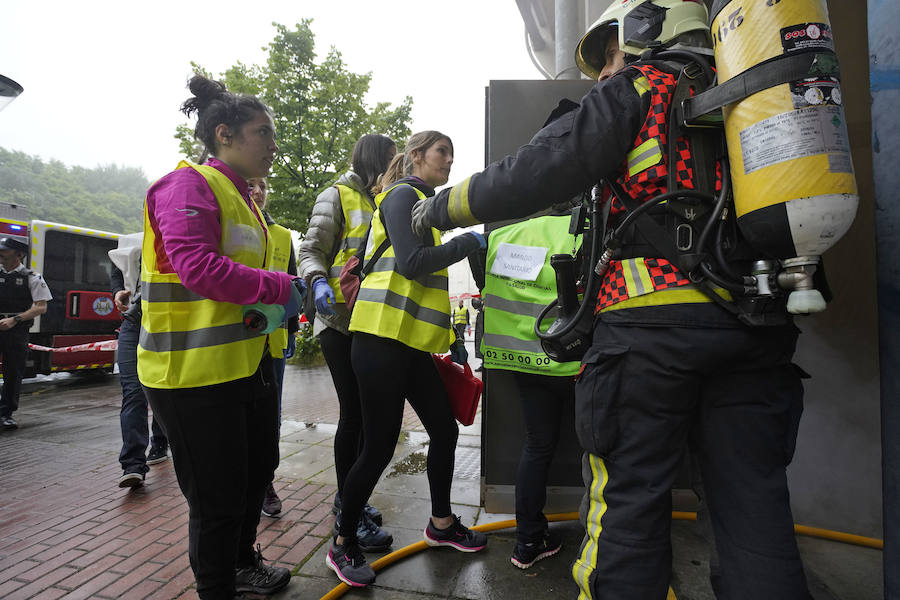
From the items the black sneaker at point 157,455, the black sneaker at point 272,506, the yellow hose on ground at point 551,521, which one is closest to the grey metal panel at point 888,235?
the yellow hose on ground at point 551,521

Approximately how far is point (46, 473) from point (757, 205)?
512cm

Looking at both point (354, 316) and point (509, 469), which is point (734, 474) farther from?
point (509, 469)

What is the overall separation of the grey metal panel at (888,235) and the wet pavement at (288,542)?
0.83m

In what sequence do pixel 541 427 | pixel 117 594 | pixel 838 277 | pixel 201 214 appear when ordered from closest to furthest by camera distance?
pixel 201 214 → pixel 117 594 → pixel 541 427 → pixel 838 277

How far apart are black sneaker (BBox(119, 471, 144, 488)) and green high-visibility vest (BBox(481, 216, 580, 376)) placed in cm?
275

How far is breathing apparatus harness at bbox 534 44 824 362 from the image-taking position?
1.21 metres

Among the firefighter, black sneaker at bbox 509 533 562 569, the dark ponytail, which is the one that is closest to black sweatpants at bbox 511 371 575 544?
black sneaker at bbox 509 533 562 569

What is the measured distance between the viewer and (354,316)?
2.23 metres

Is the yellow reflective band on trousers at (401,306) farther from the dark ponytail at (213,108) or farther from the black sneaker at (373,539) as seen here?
the black sneaker at (373,539)

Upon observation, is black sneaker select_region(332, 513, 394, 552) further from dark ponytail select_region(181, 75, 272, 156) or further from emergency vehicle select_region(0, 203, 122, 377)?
emergency vehicle select_region(0, 203, 122, 377)

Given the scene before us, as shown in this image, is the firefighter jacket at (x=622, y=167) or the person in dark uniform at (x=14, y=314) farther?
the person in dark uniform at (x=14, y=314)

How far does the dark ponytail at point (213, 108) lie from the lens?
6.17 ft

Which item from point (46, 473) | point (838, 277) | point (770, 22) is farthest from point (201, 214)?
point (46, 473)

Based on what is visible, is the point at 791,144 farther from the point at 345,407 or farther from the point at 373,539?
the point at 373,539
